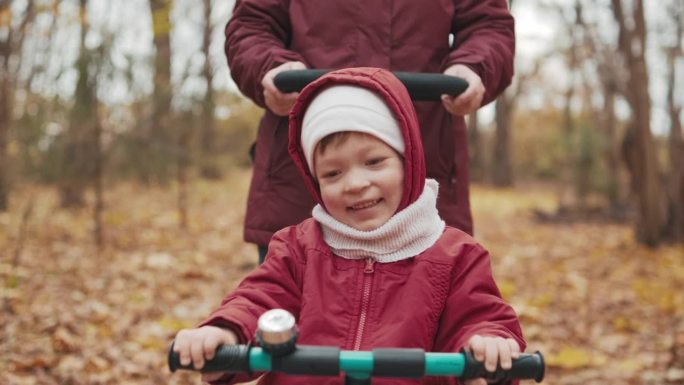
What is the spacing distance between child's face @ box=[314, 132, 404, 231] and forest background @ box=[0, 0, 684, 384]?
240 cm

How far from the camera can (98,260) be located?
652 centimetres

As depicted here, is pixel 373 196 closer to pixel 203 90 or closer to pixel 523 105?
pixel 203 90

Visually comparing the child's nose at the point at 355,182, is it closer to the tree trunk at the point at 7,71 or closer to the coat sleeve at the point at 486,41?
the coat sleeve at the point at 486,41

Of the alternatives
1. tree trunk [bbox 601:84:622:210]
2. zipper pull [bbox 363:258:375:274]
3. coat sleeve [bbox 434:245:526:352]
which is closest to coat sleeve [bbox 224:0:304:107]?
zipper pull [bbox 363:258:375:274]

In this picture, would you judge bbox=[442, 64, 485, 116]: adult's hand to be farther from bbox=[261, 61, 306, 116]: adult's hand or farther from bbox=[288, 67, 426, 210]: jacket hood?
bbox=[261, 61, 306, 116]: adult's hand

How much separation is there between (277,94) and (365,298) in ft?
2.21

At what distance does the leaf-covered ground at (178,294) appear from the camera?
3.94 meters

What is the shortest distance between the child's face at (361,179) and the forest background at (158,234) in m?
2.40

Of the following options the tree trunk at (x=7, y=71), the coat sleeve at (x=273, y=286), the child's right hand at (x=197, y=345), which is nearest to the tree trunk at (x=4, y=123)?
the tree trunk at (x=7, y=71)

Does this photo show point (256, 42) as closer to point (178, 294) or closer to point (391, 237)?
point (391, 237)

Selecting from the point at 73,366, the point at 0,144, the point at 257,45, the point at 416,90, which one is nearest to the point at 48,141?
the point at 0,144

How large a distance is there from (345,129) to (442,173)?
0.63 metres

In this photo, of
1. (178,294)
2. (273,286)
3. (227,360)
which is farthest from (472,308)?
(178,294)

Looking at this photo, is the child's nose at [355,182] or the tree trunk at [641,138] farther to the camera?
the tree trunk at [641,138]
